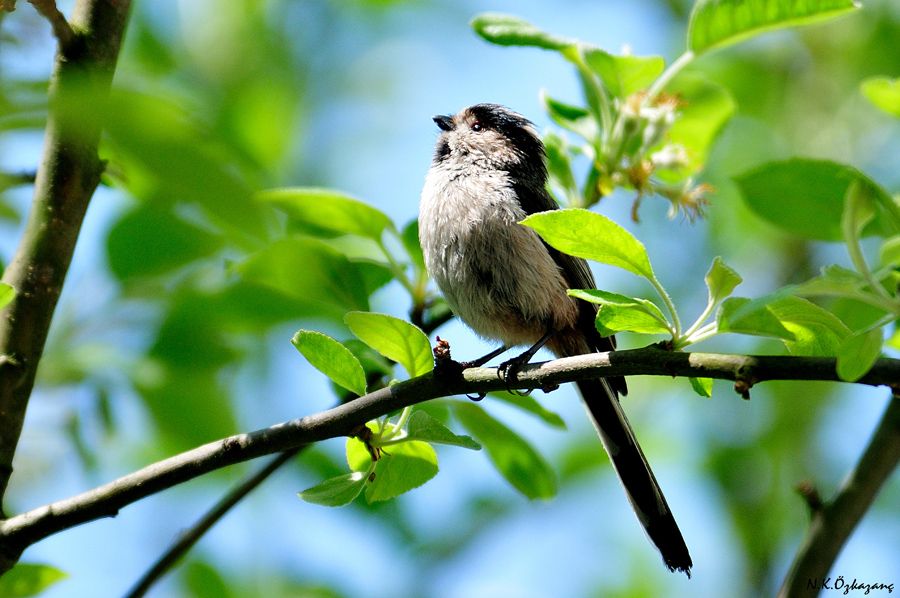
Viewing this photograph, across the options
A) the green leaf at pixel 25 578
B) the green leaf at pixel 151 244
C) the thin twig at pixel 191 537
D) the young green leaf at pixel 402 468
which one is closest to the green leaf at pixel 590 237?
the young green leaf at pixel 402 468

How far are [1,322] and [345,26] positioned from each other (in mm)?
3939

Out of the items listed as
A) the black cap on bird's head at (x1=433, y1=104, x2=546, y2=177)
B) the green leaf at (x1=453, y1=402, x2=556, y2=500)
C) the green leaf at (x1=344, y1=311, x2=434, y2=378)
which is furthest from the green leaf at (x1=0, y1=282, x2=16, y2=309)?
the black cap on bird's head at (x1=433, y1=104, x2=546, y2=177)

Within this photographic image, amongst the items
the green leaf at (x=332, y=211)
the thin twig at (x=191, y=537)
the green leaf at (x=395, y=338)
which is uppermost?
the green leaf at (x=332, y=211)

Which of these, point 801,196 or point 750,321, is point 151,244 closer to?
point 750,321

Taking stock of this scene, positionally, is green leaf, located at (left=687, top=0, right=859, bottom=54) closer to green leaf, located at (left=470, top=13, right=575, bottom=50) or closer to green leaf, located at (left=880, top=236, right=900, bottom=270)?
green leaf, located at (left=470, top=13, right=575, bottom=50)

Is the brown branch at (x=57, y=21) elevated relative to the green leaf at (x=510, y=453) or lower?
elevated

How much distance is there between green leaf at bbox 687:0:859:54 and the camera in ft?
9.09

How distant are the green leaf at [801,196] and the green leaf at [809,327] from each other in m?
0.63

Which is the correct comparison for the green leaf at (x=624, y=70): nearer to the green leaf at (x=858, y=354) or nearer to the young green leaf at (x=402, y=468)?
the young green leaf at (x=402, y=468)

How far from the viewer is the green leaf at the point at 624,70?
9.60 feet

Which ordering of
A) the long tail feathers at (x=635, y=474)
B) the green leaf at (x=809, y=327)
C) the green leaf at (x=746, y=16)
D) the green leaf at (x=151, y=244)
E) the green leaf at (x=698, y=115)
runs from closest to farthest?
the green leaf at (x=809, y=327) → the green leaf at (x=151, y=244) → the green leaf at (x=746, y=16) → the long tail feathers at (x=635, y=474) → the green leaf at (x=698, y=115)

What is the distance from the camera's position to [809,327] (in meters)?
1.87

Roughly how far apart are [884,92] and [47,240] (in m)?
2.28

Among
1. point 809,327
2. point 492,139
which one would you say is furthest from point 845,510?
point 492,139
